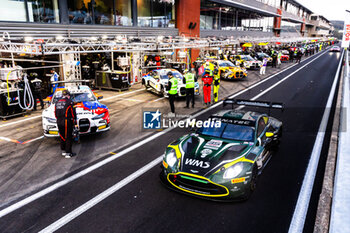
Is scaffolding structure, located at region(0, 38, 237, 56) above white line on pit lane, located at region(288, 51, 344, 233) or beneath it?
above

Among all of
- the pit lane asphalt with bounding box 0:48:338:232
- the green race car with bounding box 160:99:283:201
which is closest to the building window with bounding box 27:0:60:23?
the pit lane asphalt with bounding box 0:48:338:232

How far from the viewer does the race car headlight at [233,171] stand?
199 inches

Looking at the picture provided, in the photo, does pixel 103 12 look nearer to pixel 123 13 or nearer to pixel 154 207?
pixel 123 13

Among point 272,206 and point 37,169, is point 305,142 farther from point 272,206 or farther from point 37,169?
point 37,169

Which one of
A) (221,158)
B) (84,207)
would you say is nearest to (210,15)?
(221,158)

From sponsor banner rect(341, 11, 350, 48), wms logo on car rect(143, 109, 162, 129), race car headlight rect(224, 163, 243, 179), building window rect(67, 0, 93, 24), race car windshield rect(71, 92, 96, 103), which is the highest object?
building window rect(67, 0, 93, 24)

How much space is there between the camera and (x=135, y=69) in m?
21.1

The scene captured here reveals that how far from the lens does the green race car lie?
5.06 metres

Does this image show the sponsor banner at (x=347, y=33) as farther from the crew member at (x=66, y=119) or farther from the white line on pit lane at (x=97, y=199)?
the crew member at (x=66, y=119)

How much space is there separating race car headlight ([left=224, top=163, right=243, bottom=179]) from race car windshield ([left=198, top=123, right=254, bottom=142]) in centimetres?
95

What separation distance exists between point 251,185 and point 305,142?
13.2 feet

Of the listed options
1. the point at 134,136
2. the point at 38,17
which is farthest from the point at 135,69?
the point at 134,136

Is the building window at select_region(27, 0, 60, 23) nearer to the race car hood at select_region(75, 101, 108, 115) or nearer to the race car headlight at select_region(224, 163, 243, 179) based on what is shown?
the race car hood at select_region(75, 101, 108, 115)

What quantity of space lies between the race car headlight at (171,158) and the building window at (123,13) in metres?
19.7
